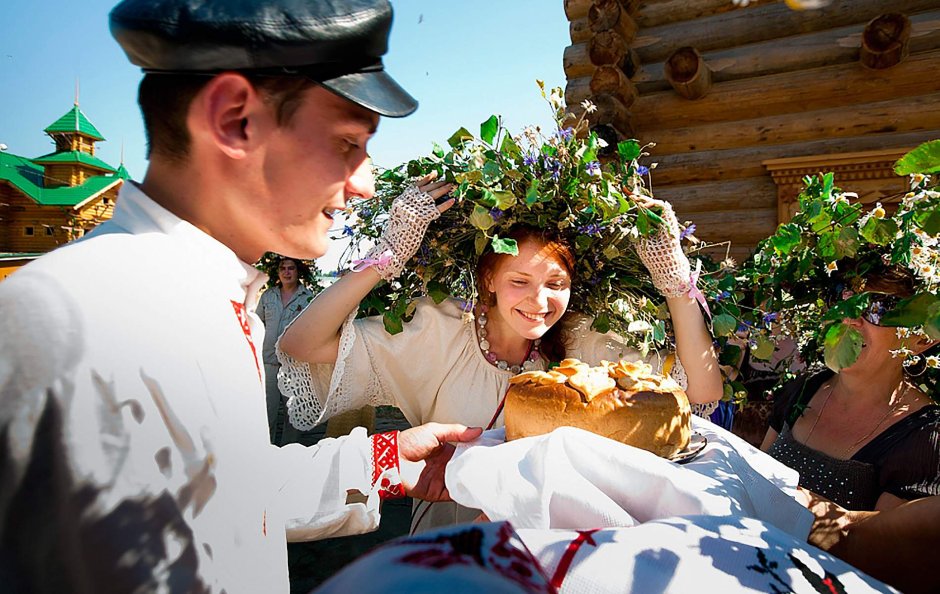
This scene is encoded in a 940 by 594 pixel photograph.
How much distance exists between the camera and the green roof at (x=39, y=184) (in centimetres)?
1600

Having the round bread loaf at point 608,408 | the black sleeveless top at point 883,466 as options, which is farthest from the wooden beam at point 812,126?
the round bread loaf at point 608,408

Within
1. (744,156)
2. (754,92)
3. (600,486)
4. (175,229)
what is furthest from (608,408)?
(754,92)

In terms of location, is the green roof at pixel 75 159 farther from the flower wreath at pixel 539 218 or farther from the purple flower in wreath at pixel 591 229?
the purple flower in wreath at pixel 591 229

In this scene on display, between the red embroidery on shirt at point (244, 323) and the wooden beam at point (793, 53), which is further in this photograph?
the wooden beam at point (793, 53)

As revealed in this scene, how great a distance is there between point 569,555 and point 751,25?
571 cm

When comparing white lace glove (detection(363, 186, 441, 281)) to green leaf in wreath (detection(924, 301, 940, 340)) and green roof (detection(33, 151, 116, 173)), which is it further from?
green roof (detection(33, 151, 116, 173))

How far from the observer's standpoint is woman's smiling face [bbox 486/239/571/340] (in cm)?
205

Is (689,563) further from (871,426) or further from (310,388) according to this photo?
(871,426)

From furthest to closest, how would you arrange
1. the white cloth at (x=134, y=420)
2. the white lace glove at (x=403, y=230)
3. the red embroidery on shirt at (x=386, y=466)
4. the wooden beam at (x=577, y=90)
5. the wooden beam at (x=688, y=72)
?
the wooden beam at (x=577, y=90) < the wooden beam at (x=688, y=72) < the white lace glove at (x=403, y=230) < the red embroidery on shirt at (x=386, y=466) < the white cloth at (x=134, y=420)

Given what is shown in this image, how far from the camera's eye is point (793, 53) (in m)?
4.93

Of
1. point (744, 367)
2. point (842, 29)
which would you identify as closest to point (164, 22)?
point (744, 367)

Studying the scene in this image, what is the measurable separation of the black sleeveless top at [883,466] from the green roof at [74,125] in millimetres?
22528

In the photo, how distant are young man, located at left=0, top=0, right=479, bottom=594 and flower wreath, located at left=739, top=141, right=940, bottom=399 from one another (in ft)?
3.13

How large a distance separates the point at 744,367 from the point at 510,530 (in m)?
2.82
